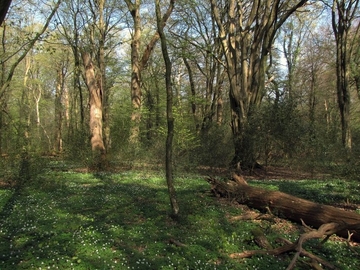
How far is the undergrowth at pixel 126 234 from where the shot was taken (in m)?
4.96

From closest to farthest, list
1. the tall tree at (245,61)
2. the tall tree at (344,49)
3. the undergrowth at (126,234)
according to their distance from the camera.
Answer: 1. the undergrowth at (126,234)
2. the tall tree at (245,61)
3. the tall tree at (344,49)

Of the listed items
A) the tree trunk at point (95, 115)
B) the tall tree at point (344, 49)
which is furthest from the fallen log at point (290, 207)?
the tall tree at point (344, 49)

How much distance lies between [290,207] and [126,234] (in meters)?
4.19

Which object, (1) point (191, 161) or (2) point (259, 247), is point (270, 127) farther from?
(2) point (259, 247)

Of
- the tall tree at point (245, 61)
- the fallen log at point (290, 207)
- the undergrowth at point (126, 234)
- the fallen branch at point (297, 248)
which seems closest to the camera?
the undergrowth at point (126, 234)

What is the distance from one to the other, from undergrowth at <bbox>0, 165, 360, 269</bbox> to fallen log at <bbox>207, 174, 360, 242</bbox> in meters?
0.42

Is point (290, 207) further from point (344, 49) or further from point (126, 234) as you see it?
point (344, 49)

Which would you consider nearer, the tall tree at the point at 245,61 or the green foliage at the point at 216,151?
the green foliage at the point at 216,151

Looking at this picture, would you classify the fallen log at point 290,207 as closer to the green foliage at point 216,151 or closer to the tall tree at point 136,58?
the green foliage at point 216,151

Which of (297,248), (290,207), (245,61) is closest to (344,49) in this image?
(245,61)

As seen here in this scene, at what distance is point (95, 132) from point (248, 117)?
27.0 feet

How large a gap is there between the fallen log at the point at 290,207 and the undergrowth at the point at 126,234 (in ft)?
1.36

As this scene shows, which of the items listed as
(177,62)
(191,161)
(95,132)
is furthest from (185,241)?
(177,62)

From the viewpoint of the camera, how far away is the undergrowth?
4.96 metres
